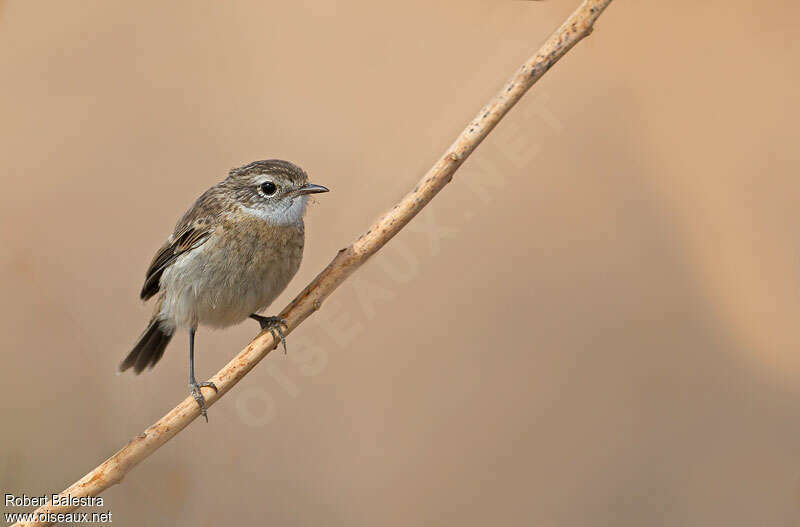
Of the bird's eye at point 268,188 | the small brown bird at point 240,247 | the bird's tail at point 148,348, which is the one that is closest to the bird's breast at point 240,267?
the small brown bird at point 240,247

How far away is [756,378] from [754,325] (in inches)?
10.5

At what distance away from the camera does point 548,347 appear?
3885 mm

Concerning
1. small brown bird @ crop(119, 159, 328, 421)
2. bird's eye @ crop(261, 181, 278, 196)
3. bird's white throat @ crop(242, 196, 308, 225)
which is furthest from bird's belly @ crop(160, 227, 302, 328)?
bird's eye @ crop(261, 181, 278, 196)

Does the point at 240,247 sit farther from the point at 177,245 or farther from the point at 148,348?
the point at 148,348

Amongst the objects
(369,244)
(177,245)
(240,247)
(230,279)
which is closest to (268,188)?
(240,247)

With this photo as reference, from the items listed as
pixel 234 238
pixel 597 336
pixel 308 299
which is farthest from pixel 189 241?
pixel 597 336

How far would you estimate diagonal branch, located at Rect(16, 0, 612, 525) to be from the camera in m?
2.20

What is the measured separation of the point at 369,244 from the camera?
8.22 feet

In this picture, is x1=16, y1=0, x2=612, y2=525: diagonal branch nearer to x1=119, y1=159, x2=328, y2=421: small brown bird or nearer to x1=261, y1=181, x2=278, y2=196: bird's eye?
x1=119, y1=159, x2=328, y2=421: small brown bird

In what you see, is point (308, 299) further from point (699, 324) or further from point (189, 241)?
point (699, 324)

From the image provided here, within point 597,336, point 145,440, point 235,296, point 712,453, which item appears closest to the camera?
point 145,440

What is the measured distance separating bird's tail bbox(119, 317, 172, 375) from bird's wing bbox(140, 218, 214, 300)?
0.16 m

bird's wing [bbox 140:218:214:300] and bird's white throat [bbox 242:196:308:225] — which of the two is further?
bird's wing [bbox 140:218:214:300]

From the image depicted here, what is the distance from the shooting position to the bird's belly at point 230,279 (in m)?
3.07
